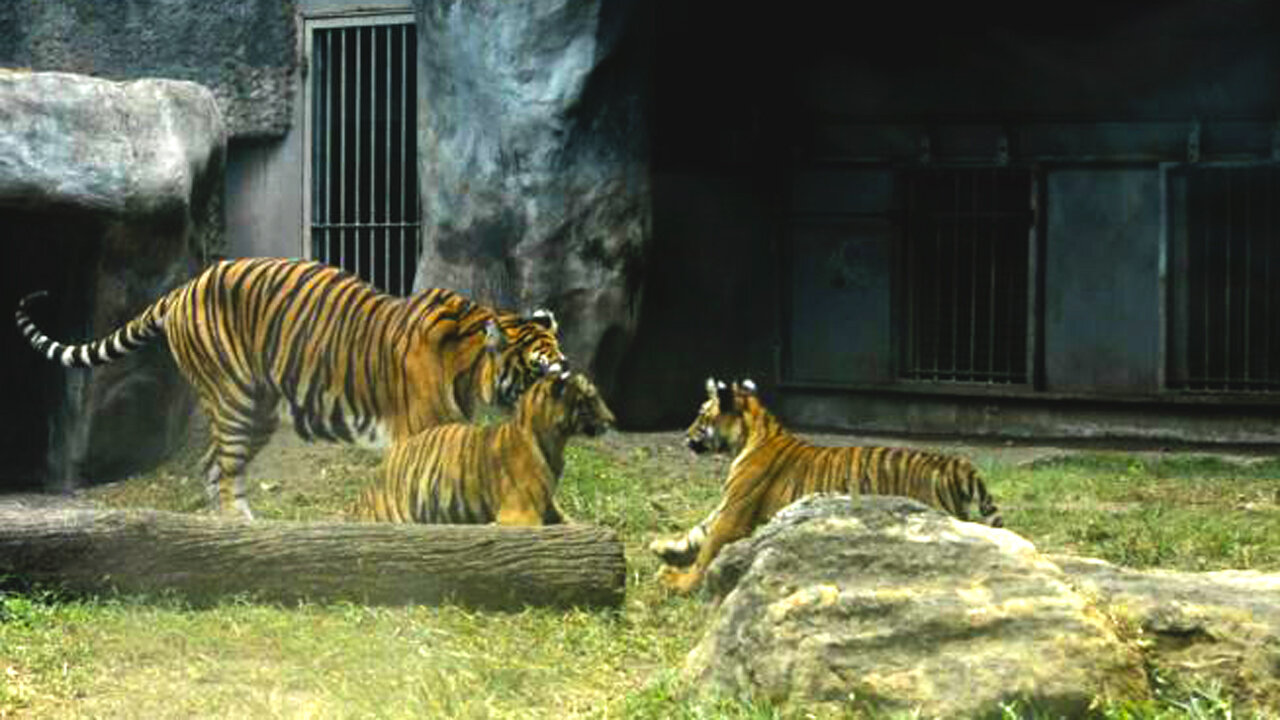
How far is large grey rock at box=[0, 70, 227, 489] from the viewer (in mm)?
9828

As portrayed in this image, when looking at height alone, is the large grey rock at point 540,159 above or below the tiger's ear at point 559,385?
above

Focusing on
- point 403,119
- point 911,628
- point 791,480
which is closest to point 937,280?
point 403,119

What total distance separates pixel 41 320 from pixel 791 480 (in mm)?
4722

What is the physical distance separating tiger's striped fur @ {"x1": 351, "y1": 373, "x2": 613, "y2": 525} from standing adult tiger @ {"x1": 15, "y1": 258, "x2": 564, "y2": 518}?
3.67 ft

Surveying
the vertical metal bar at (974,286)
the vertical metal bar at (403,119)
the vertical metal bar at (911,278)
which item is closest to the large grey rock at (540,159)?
the vertical metal bar at (403,119)

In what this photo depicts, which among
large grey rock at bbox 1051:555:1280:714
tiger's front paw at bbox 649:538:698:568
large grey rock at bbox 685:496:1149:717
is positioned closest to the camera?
large grey rock at bbox 685:496:1149:717

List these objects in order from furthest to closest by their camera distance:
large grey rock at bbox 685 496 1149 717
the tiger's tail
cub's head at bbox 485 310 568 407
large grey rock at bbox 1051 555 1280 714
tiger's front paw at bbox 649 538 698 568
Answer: the tiger's tail, cub's head at bbox 485 310 568 407, tiger's front paw at bbox 649 538 698 568, large grey rock at bbox 1051 555 1280 714, large grey rock at bbox 685 496 1149 717

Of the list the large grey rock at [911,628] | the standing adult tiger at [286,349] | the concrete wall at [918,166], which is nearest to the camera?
the large grey rock at [911,628]

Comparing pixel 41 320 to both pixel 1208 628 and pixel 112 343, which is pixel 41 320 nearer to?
pixel 112 343

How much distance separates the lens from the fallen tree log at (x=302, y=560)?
620 centimetres

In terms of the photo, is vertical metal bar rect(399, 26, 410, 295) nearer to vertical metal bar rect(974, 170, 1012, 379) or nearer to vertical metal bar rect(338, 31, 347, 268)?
vertical metal bar rect(338, 31, 347, 268)

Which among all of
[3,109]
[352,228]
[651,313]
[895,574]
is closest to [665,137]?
[651,313]

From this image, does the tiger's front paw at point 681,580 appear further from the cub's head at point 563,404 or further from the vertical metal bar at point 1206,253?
the vertical metal bar at point 1206,253

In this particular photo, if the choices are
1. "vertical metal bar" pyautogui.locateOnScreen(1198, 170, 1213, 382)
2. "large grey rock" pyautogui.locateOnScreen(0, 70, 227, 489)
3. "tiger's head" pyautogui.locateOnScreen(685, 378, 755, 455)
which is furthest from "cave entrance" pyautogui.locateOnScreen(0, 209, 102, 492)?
"vertical metal bar" pyautogui.locateOnScreen(1198, 170, 1213, 382)
